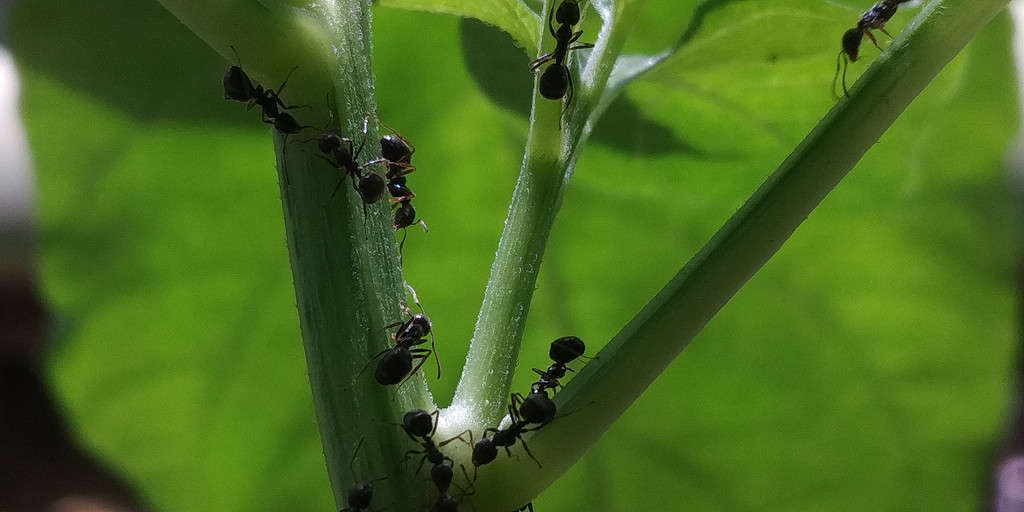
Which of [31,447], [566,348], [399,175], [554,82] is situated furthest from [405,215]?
[31,447]

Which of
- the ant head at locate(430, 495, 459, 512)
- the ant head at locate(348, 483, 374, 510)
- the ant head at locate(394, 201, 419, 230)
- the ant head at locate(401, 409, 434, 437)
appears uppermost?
the ant head at locate(394, 201, 419, 230)

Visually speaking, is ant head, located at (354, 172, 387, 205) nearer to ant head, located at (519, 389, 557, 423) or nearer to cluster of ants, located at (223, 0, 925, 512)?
cluster of ants, located at (223, 0, 925, 512)

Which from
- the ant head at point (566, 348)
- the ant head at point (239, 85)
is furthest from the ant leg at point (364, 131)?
the ant head at point (566, 348)

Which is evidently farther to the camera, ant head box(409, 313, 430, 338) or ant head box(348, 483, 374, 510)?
ant head box(409, 313, 430, 338)

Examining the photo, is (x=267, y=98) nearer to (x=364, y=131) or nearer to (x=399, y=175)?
(x=364, y=131)

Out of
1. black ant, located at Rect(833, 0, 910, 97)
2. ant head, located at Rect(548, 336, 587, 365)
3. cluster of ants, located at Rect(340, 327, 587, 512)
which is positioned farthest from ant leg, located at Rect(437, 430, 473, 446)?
black ant, located at Rect(833, 0, 910, 97)

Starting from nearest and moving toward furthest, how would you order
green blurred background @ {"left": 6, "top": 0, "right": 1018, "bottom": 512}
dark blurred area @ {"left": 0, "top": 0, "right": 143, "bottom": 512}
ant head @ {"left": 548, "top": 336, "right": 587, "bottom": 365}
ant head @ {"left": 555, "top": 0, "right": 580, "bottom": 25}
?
1. ant head @ {"left": 555, "top": 0, "right": 580, "bottom": 25}
2. ant head @ {"left": 548, "top": 336, "right": 587, "bottom": 365}
3. green blurred background @ {"left": 6, "top": 0, "right": 1018, "bottom": 512}
4. dark blurred area @ {"left": 0, "top": 0, "right": 143, "bottom": 512}
